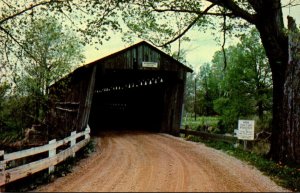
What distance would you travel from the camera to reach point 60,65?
23.8m

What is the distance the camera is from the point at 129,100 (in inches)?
1240

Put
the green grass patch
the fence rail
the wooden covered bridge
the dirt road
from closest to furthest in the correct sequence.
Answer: the dirt road → the fence rail → the wooden covered bridge → the green grass patch

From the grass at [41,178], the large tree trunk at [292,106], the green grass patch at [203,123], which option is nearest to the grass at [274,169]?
the large tree trunk at [292,106]

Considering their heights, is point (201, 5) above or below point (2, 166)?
above

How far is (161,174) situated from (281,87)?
5237 mm

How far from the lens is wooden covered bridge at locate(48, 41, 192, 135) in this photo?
1792 cm

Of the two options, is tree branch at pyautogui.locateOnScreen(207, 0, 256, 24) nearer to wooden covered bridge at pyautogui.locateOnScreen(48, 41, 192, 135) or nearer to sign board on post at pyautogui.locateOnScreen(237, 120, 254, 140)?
sign board on post at pyautogui.locateOnScreen(237, 120, 254, 140)

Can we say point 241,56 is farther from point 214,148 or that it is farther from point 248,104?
point 214,148

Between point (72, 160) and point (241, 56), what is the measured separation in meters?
24.4

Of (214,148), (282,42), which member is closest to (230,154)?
(214,148)

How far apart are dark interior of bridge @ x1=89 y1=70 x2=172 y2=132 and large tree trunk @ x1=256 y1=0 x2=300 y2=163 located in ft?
32.8

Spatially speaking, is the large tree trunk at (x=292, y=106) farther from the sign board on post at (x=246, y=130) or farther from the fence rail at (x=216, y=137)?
the fence rail at (x=216, y=137)

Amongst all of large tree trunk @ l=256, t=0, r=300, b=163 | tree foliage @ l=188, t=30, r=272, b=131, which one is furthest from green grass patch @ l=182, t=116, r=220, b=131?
large tree trunk @ l=256, t=0, r=300, b=163

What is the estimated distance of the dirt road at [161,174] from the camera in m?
7.29
